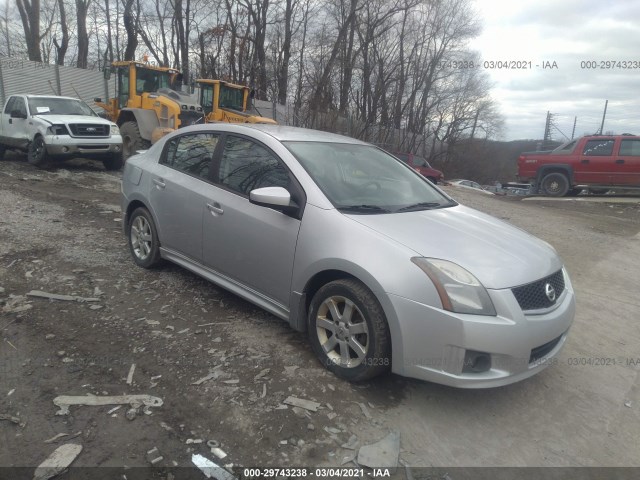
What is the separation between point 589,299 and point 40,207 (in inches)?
303

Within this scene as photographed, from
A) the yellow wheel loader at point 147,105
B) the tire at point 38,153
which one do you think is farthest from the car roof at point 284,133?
the yellow wheel loader at point 147,105

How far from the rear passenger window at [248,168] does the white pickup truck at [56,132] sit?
28.5ft

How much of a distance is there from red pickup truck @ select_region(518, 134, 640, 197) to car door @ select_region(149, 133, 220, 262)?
12.8 metres

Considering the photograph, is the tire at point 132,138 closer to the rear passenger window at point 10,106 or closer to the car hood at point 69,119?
the car hood at point 69,119

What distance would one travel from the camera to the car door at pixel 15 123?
38.5 feet

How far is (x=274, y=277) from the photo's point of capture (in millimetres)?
3602

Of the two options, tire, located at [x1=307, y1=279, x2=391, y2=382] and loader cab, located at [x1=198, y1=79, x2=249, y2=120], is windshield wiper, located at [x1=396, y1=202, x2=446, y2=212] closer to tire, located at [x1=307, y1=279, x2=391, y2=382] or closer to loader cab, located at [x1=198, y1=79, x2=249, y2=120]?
tire, located at [x1=307, y1=279, x2=391, y2=382]

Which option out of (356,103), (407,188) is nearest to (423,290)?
(407,188)

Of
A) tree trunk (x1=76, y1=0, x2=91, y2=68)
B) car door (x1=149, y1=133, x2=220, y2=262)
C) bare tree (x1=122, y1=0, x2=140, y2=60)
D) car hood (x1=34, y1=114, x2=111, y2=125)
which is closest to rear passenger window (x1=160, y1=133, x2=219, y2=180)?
car door (x1=149, y1=133, x2=220, y2=262)

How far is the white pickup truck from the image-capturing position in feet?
36.7

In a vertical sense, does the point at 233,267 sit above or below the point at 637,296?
above

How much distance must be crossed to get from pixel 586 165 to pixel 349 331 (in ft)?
43.6

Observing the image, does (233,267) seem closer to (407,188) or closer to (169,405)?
(169,405)

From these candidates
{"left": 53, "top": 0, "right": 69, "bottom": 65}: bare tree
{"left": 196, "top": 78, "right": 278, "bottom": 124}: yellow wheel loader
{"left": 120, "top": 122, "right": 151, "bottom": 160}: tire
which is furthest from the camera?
{"left": 53, "top": 0, "right": 69, "bottom": 65}: bare tree
